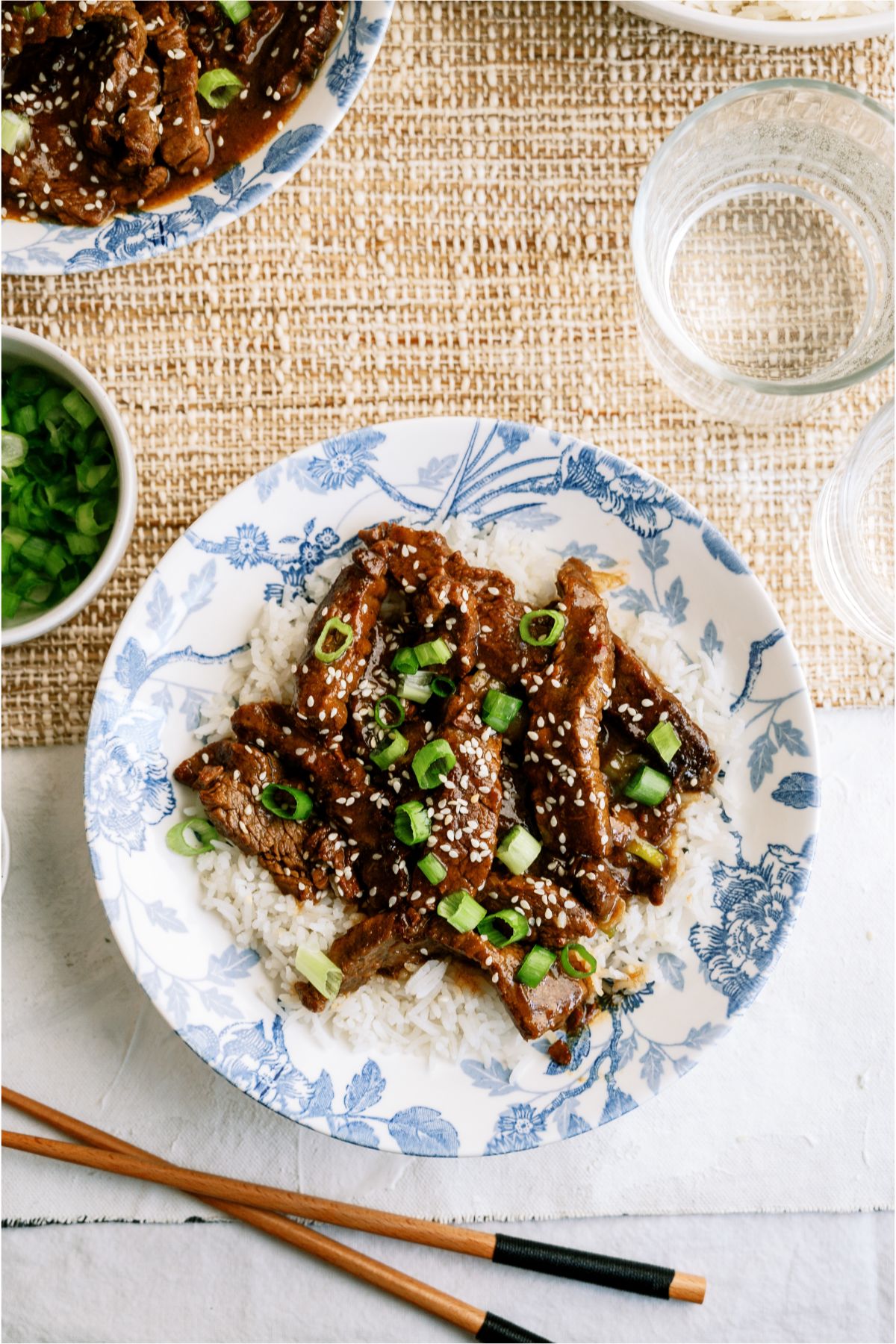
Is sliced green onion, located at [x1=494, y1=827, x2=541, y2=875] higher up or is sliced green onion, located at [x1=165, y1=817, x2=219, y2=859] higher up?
sliced green onion, located at [x1=494, y1=827, x2=541, y2=875]

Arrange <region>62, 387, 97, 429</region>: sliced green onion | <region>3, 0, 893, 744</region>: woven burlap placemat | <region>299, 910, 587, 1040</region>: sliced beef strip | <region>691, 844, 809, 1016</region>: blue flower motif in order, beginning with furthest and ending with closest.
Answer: <region>3, 0, 893, 744</region>: woven burlap placemat
<region>62, 387, 97, 429</region>: sliced green onion
<region>691, 844, 809, 1016</region>: blue flower motif
<region>299, 910, 587, 1040</region>: sliced beef strip

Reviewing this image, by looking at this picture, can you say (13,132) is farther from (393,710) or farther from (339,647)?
(393,710)

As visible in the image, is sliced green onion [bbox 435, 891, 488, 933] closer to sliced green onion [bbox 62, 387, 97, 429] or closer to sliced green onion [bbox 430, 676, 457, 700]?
sliced green onion [bbox 430, 676, 457, 700]

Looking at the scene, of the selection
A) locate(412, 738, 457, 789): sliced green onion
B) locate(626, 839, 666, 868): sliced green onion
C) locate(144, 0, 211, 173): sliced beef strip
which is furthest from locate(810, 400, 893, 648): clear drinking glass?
locate(144, 0, 211, 173): sliced beef strip

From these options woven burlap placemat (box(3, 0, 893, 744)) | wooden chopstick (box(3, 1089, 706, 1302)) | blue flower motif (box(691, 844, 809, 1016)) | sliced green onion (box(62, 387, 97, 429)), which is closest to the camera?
blue flower motif (box(691, 844, 809, 1016))

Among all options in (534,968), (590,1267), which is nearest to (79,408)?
(534,968)

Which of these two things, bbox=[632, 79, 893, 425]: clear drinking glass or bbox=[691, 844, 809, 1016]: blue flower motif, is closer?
bbox=[691, 844, 809, 1016]: blue flower motif

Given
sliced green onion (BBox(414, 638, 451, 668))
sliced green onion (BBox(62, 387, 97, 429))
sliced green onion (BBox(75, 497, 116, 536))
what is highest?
sliced green onion (BBox(62, 387, 97, 429))

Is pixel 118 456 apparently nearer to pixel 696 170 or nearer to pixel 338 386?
pixel 338 386
